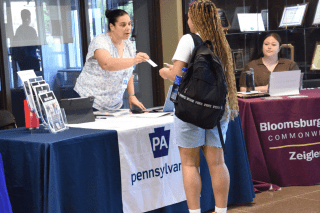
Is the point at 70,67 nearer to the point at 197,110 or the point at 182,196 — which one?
the point at 182,196

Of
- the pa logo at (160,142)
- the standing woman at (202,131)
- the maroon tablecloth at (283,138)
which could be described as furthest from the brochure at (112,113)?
the maroon tablecloth at (283,138)

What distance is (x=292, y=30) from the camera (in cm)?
529

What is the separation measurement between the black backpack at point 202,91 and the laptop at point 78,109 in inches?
29.4

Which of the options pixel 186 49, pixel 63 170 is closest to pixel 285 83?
pixel 186 49

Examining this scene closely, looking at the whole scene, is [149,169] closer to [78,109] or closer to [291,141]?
[78,109]

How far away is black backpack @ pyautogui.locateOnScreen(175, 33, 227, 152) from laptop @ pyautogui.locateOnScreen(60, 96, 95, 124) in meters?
0.75

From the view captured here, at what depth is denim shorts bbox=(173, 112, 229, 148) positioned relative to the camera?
2.20 meters

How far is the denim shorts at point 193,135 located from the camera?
2203 millimetres

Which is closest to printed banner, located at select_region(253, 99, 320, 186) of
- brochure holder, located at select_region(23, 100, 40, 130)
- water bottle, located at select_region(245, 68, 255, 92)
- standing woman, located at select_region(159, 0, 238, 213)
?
water bottle, located at select_region(245, 68, 255, 92)

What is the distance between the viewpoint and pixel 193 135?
2205mm

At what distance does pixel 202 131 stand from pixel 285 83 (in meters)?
1.71

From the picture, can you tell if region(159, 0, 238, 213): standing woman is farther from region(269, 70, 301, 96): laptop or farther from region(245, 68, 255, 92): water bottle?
region(245, 68, 255, 92): water bottle

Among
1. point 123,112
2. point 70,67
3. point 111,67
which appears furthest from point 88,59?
point 70,67

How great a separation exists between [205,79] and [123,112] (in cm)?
104
